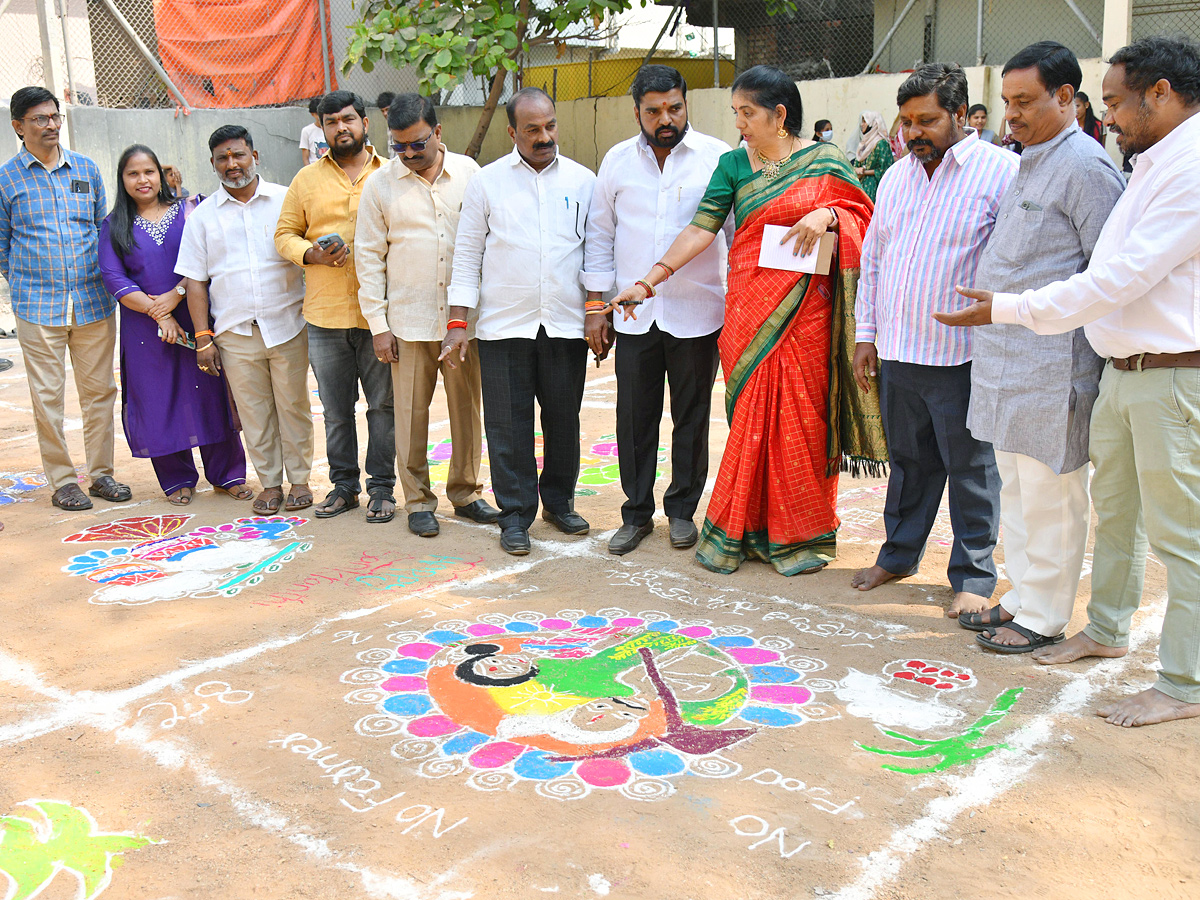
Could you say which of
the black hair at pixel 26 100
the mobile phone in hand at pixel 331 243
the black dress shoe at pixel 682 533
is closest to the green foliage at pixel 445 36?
the black hair at pixel 26 100

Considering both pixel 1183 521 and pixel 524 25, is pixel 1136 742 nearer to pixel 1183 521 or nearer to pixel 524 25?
pixel 1183 521

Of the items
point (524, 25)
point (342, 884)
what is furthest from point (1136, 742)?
point (524, 25)

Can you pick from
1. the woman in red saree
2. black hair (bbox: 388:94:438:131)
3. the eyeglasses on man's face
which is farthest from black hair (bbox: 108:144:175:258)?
the woman in red saree

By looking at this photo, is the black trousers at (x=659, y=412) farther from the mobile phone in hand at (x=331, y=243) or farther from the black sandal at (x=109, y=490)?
the black sandal at (x=109, y=490)

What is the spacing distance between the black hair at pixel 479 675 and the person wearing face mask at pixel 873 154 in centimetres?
711

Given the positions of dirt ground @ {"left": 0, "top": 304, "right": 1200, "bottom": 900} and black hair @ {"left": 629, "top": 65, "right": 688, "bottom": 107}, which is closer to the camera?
dirt ground @ {"left": 0, "top": 304, "right": 1200, "bottom": 900}

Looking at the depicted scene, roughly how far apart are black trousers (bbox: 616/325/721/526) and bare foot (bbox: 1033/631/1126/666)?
5.72 feet

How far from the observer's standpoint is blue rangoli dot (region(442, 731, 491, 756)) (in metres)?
2.95

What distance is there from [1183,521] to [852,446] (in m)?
1.46

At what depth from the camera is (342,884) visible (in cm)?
237

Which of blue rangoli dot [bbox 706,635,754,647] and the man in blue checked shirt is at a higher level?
the man in blue checked shirt

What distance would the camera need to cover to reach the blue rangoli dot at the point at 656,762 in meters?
2.82

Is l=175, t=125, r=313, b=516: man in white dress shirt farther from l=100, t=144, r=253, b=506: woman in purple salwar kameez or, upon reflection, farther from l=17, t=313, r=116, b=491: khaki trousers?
l=17, t=313, r=116, b=491: khaki trousers

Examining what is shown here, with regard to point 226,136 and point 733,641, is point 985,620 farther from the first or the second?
point 226,136
